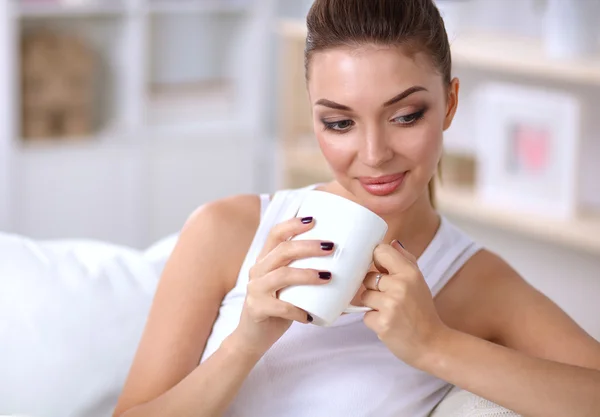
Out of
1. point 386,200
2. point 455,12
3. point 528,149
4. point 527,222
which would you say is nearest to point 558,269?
point 527,222

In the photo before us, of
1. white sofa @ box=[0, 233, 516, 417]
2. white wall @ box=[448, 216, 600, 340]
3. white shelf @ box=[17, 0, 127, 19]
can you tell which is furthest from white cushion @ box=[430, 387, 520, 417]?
white shelf @ box=[17, 0, 127, 19]

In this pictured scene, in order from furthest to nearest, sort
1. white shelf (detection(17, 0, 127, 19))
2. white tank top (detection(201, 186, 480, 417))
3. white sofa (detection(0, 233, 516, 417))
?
white shelf (detection(17, 0, 127, 19)) < white sofa (detection(0, 233, 516, 417)) < white tank top (detection(201, 186, 480, 417))

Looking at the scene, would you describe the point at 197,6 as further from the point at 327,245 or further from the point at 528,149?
the point at 327,245

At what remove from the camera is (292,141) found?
372 cm

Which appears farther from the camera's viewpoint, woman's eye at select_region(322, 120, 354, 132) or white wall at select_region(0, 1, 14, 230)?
white wall at select_region(0, 1, 14, 230)

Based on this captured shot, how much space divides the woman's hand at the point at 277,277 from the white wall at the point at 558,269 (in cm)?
202

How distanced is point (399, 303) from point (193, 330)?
327mm

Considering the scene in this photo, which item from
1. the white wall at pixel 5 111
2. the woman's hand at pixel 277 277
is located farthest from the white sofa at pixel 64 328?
the white wall at pixel 5 111

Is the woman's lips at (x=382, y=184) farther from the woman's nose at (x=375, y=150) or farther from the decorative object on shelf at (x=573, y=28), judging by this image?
the decorative object on shelf at (x=573, y=28)

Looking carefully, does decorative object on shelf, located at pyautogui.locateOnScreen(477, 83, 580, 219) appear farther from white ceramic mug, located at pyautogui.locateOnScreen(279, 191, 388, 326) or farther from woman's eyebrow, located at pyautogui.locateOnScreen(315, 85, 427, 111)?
white ceramic mug, located at pyautogui.locateOnScreen(279, 191, 388, 326)

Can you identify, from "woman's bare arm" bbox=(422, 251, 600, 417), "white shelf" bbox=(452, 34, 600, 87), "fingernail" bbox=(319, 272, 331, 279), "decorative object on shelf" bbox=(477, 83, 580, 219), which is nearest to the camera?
"fingernail" bbox=(319, 272, 331, 279)

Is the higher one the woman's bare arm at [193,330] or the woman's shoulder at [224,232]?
the woman's shoulder at [224,232]

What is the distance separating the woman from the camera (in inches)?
45.0

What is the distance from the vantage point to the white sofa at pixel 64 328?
1.43m
